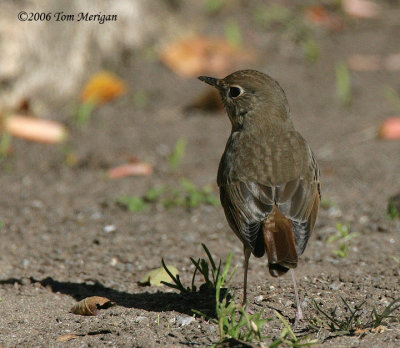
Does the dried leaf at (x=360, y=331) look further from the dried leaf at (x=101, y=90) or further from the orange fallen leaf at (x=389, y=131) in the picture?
the dried leaf at (x=101, y=90)

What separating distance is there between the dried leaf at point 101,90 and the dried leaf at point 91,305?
13.1 feet

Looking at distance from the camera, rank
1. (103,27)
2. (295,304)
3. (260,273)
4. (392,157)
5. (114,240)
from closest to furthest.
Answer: (295,304), (260,273), (114,240), (392,157), (103,27)

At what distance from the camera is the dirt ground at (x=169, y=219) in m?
4.09

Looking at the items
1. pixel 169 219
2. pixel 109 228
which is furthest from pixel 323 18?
pixel 109 228

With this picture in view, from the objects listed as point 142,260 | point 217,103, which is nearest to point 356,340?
point 142,260

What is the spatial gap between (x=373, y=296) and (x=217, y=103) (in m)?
4.06

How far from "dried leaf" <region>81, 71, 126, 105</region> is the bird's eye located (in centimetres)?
345

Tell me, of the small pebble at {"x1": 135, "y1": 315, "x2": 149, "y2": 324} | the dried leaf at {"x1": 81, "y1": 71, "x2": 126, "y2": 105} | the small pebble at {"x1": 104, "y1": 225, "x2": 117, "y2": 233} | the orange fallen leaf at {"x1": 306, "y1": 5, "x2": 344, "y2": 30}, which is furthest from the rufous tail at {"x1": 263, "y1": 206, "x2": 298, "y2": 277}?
the orange fallen leaf at {"x1": 306, "y1": 5, "x2": 344, "y2": 30}

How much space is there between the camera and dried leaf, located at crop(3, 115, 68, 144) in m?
7.38

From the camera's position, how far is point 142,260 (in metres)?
5.27

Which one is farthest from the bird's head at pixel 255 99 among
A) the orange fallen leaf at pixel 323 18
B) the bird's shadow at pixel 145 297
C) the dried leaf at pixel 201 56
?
the orange fallen leaf at pixel 323 18

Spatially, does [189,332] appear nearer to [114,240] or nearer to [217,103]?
[114,240]

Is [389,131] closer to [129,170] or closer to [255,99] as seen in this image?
[129,170]

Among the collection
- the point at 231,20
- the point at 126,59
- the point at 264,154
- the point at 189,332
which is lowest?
the point at 189,332
